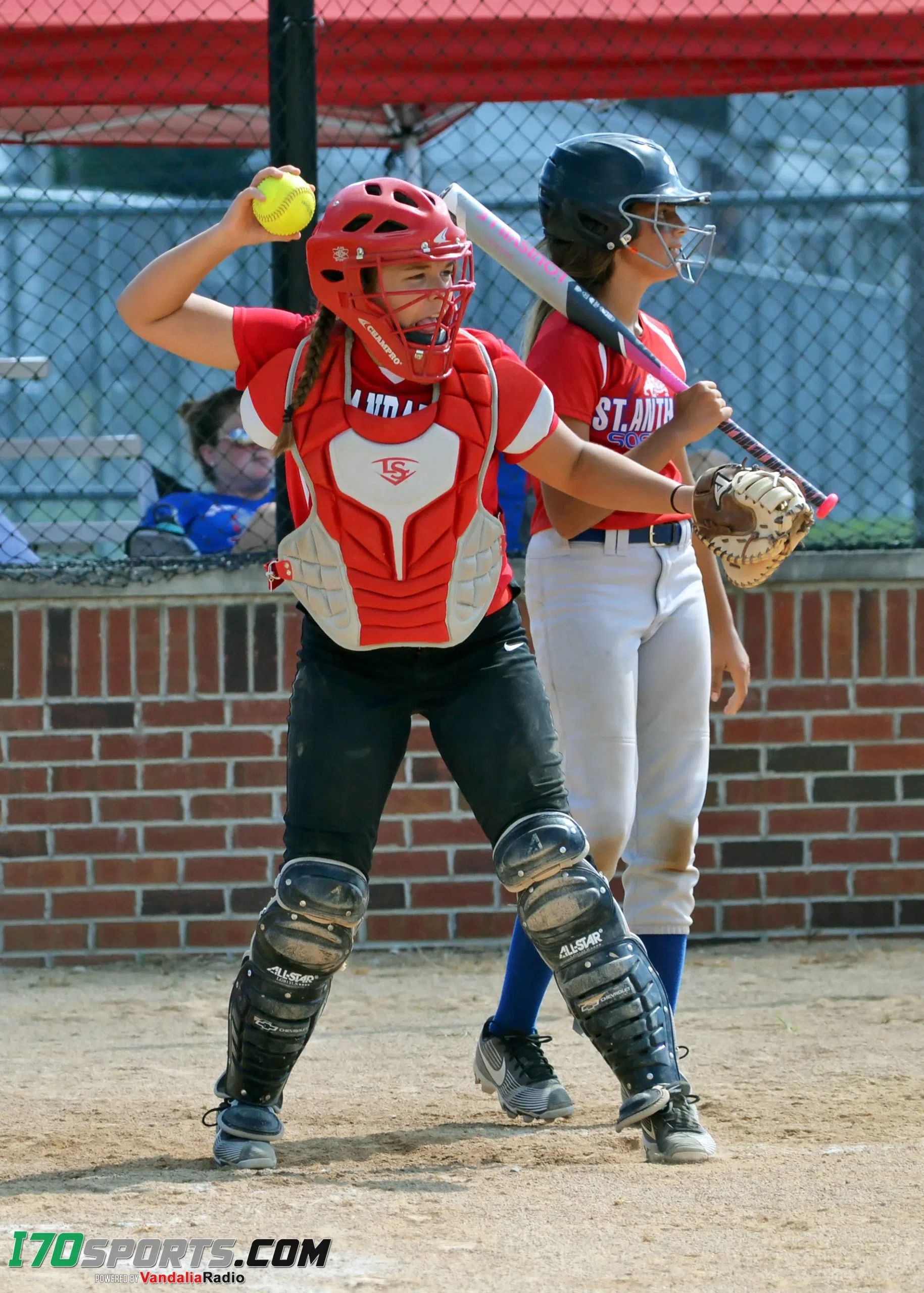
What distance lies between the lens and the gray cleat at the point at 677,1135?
330cm

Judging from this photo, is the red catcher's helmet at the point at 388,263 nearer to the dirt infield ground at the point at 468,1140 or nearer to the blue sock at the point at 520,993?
the blue sock at the point at 520,993

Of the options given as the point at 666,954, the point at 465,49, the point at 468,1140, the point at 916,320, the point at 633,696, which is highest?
the point at 465,49

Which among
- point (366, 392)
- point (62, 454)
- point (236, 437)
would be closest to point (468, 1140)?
point (366, 392)

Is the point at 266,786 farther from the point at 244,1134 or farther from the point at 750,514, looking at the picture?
the point at 750,514

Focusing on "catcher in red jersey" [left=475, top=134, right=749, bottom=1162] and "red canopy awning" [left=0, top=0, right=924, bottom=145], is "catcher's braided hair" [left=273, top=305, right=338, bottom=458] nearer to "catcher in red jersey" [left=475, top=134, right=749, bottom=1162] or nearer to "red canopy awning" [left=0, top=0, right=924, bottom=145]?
"catcher in red jersey" [left=475, top=134, right=749, bottom=1162]

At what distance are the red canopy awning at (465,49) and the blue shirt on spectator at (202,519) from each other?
4.53ft

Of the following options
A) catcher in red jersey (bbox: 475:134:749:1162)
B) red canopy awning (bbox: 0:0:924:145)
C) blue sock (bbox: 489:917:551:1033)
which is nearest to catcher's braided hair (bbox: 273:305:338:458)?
catcher in red jersey (bbox: 475:134:749:1162)

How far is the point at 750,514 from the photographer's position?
3.24 meters

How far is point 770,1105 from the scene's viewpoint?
12.6 ft

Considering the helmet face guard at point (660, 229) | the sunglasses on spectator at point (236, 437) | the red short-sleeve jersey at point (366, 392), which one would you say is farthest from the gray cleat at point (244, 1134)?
the sunglasses on spectator at point (236, 437)

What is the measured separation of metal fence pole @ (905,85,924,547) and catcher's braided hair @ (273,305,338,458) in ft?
10.4

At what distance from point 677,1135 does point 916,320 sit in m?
3.91

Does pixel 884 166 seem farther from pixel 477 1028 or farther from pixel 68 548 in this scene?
pixel 477 1028

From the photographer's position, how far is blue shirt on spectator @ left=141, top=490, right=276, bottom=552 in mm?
5938
